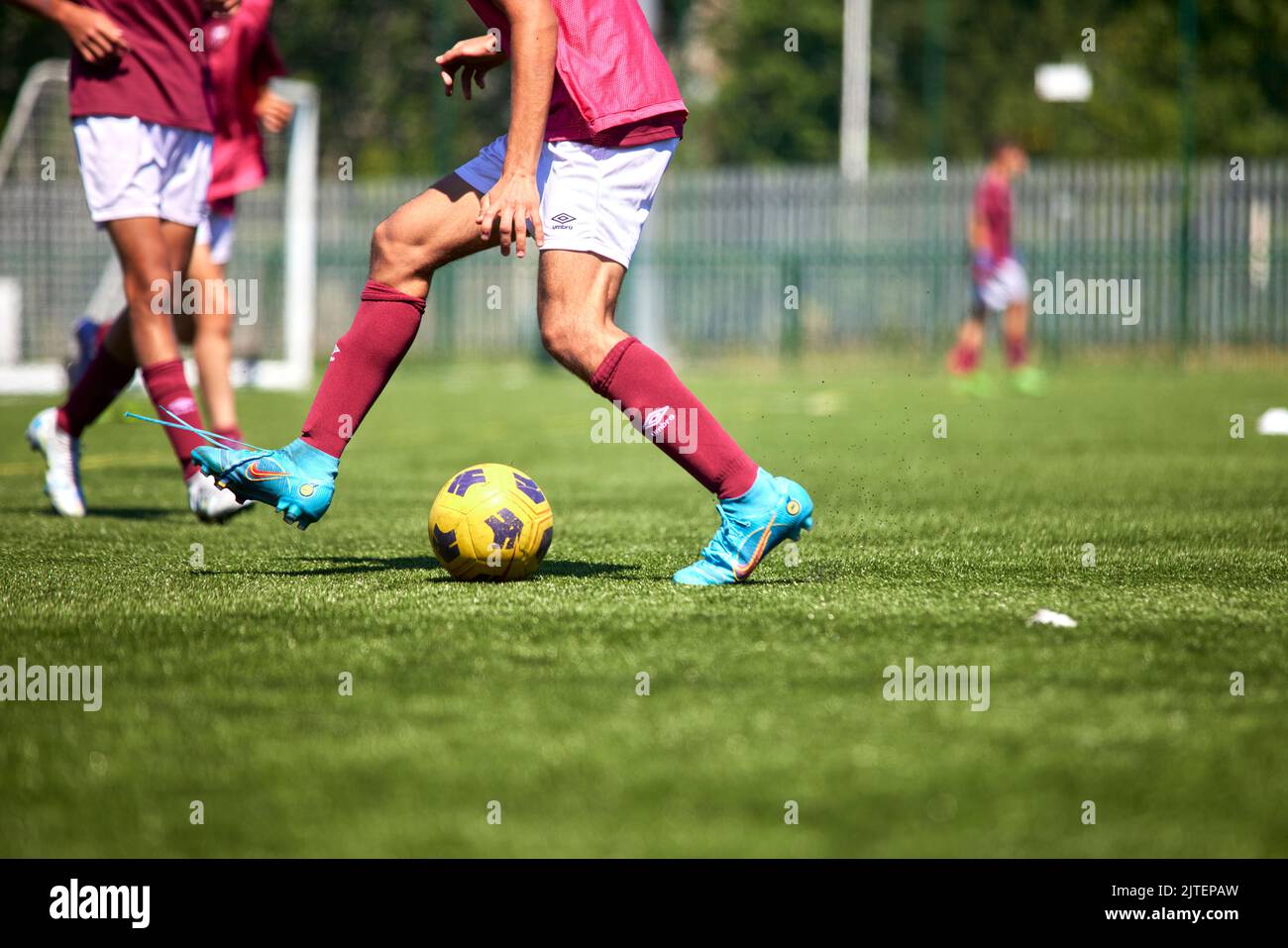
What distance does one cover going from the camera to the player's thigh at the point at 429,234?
14.1 ft

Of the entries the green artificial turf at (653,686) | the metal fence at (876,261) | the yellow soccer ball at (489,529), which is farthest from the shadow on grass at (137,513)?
the metal fence at (876,261)

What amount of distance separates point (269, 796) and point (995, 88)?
36075 mm

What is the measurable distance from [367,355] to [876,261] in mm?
18263

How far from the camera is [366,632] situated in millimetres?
3543

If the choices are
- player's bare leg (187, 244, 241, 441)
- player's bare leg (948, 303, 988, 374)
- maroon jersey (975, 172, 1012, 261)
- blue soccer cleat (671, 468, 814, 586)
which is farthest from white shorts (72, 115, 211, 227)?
maroon jersey (975, 172, 1012, 261)

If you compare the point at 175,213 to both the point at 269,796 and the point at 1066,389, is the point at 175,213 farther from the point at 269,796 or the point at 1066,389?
the point at 1066,389

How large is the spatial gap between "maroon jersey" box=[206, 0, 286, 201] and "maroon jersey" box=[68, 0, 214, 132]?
50 centimetres

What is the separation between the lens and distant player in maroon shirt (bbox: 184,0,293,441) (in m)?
6.38

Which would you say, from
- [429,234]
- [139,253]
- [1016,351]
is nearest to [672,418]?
[429,234]

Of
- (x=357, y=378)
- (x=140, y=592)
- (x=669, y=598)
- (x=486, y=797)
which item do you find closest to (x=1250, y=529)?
(x=669, y=598)

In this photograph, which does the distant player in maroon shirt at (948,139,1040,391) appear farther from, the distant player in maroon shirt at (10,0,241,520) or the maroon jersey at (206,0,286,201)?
the distant player in maroon shirt at (10,0,241,520)

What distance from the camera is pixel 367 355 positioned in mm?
4367

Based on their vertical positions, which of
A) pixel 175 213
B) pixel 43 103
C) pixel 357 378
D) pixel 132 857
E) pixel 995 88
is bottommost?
pixel 132 857

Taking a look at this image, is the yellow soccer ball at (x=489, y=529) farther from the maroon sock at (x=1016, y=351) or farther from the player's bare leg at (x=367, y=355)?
the maroon sock at (x=1016, y=351)
